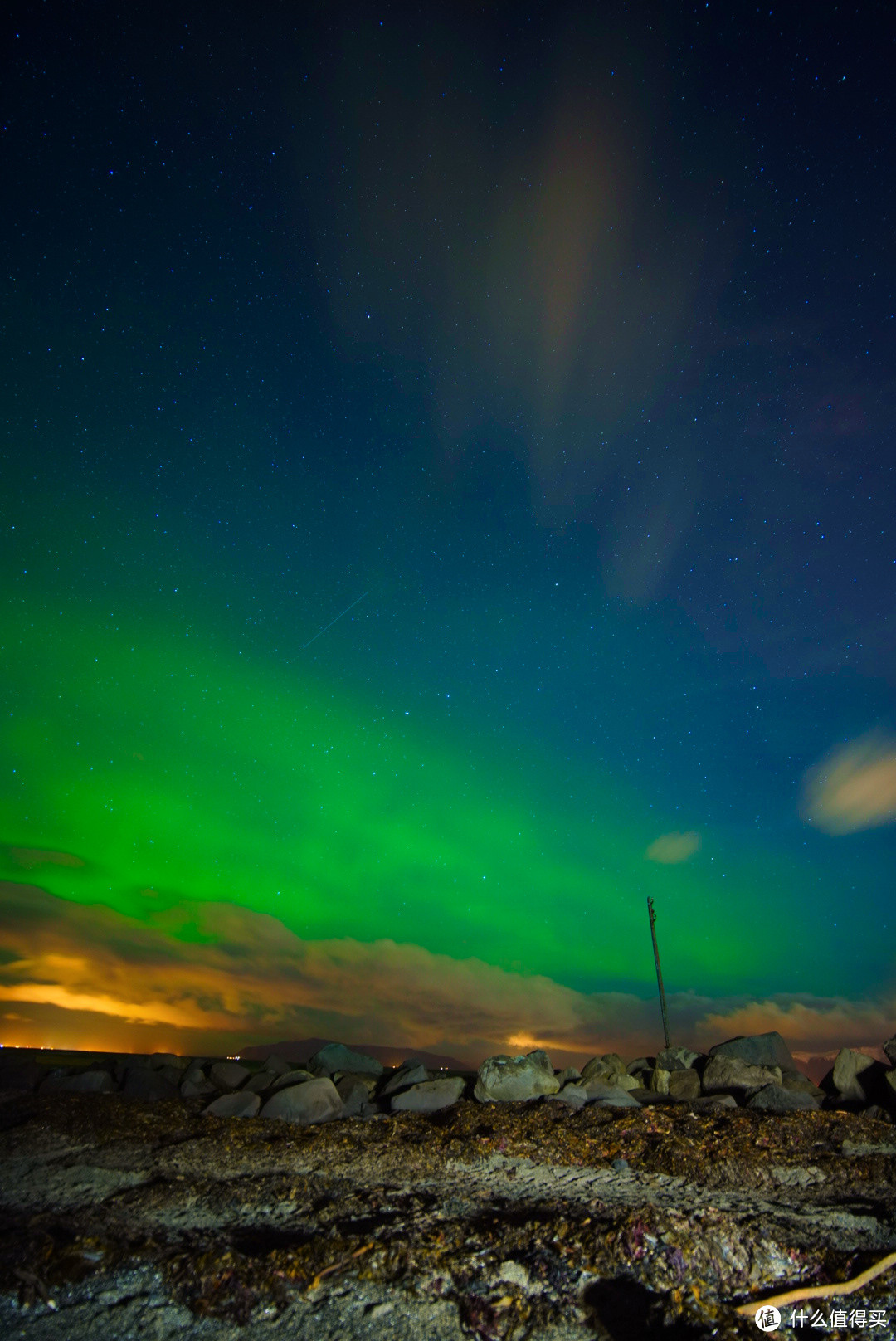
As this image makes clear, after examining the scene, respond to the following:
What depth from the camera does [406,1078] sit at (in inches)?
629

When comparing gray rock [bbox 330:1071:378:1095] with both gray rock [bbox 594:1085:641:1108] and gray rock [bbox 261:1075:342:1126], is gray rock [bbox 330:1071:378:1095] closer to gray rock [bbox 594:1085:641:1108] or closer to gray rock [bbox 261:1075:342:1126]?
gray rock [bbox 261:1075:342:1126]

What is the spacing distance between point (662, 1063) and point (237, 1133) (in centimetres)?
1287

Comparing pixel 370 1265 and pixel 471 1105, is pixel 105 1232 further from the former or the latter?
pixel 471 1105

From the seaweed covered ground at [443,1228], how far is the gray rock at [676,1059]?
8.24 meters

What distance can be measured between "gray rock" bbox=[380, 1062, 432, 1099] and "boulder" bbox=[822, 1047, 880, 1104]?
9063mm

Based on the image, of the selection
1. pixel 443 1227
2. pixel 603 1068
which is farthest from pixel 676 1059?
pixel 443 1227

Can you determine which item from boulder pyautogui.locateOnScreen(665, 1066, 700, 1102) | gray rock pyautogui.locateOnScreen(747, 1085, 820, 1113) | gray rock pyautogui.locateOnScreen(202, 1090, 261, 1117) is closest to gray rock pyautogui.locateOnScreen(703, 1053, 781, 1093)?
boulder pyautogui.locateOnScreen(665, 1066, 700, 1102)

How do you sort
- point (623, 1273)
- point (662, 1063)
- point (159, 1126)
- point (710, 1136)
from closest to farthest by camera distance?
point (623, 1273) → point (710, 1136) → point (159, 1126) → point (662, 1063)

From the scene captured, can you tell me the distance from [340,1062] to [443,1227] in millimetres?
15746

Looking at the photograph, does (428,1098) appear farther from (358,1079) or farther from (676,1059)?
(676,1059)

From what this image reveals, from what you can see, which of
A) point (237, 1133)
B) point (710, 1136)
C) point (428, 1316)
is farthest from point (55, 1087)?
point (428, 1316)

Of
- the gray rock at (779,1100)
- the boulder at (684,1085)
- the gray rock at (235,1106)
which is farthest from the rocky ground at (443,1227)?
the boulder at (684,1085)

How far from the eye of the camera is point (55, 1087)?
650 inches

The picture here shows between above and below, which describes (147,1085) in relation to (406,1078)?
below
